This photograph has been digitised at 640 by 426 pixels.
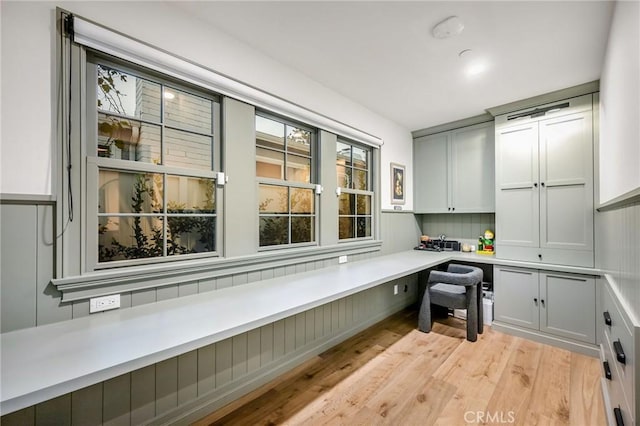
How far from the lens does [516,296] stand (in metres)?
2.99

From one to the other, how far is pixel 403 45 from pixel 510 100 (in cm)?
177

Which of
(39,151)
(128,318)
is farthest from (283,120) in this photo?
(128,318)

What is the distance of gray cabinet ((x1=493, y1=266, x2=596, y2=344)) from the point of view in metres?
2.59

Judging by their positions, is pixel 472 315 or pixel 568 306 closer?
pixel 568 306

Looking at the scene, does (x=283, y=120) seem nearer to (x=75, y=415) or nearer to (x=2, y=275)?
(x=2, y=275)

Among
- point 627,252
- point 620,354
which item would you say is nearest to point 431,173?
point 627,252

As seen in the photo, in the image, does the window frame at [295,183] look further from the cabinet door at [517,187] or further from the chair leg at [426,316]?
the cabinet door at [517,187]

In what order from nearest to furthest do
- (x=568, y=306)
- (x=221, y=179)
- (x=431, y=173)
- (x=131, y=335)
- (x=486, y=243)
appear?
(x=131, y=335) < (x=221, y=179) < (x=568, y=306) < (x=486, y=243) < (x=431, y=173)

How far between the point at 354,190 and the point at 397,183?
0.93 m

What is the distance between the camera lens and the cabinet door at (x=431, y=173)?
382 centimetres

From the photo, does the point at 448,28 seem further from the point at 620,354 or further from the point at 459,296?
the point at 459,296

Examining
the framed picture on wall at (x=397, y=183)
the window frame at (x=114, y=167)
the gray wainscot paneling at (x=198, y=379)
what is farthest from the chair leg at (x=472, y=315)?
the window frame at (x=114, y=167)

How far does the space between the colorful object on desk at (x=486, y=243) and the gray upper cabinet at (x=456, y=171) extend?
1.14 feet

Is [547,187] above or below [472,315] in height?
above
